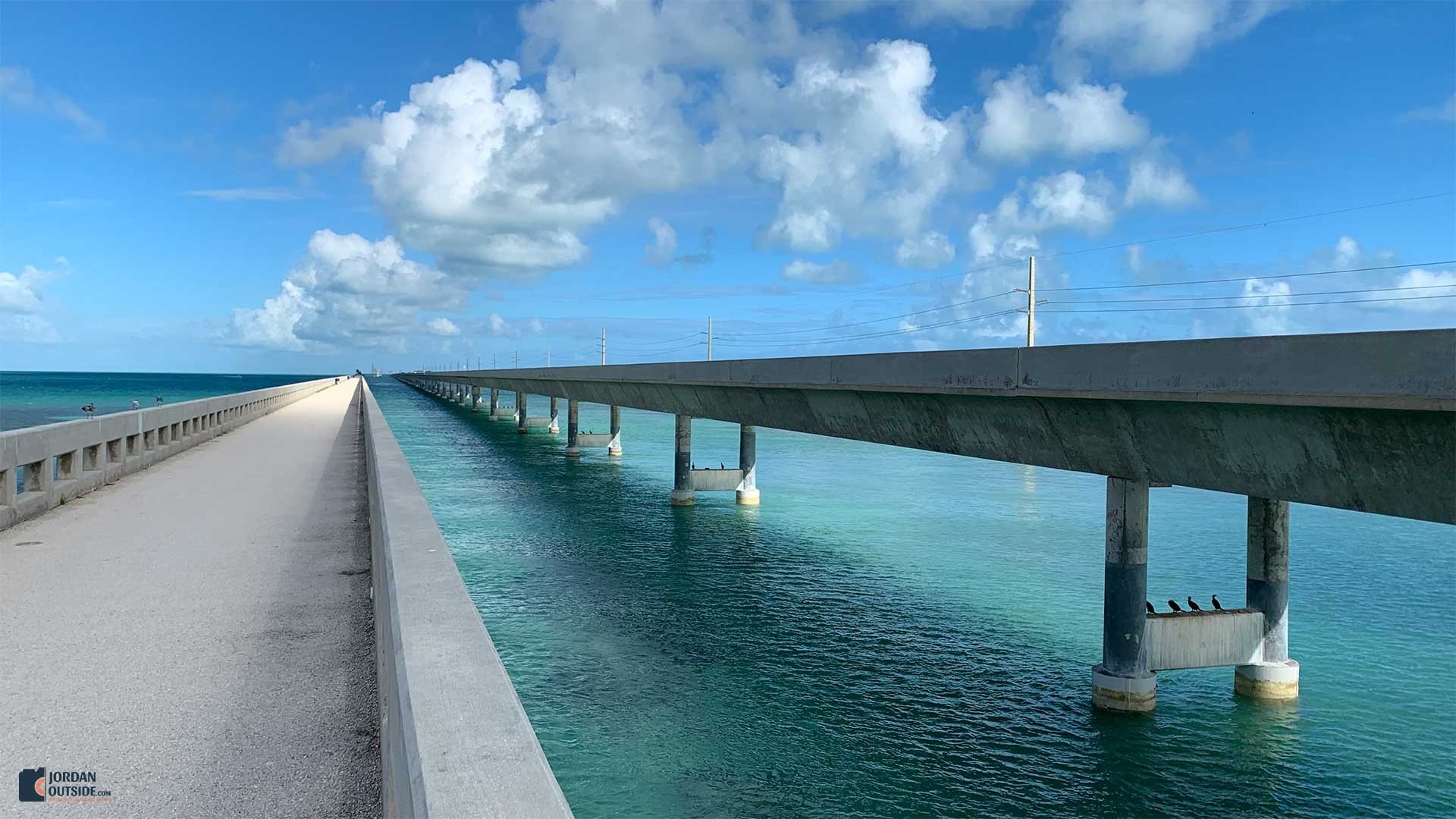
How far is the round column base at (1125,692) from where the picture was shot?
38.3ft

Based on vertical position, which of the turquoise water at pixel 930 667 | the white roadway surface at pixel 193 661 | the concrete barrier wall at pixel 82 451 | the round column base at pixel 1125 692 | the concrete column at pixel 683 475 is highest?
the concrete barrier wall at pixel 82 451

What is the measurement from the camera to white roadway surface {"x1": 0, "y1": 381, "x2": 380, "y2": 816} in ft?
14.9

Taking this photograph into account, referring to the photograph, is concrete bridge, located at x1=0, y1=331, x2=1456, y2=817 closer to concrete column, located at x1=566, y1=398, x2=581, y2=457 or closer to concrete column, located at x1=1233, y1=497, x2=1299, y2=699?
concrete column, located at x1=1233, y1=497, x2=1299, y2=699

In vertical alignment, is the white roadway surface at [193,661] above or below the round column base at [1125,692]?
above

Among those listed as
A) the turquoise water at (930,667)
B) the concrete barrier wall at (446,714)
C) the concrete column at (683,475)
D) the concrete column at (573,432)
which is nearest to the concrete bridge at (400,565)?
the concrete barrier wall at (446,714)

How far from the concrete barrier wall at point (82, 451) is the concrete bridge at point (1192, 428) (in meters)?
11.3

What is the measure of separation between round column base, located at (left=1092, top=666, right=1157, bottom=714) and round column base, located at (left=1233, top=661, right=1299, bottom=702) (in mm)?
1640

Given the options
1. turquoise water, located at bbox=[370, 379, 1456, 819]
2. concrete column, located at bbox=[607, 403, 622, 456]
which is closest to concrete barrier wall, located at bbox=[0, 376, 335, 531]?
turquoise water, located at bbox=[370, 379, 1456, 819]

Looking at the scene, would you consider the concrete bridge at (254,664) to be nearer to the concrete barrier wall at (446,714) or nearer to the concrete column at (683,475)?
the concrete barrier wall at (446,714)

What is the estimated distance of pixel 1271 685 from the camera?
12.4 metres

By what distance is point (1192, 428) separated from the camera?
979cm

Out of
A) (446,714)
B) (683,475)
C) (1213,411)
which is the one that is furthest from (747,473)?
(446,714)

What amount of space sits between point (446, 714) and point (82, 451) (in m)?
13.9

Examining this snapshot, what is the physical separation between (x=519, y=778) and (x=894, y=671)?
11038mm
